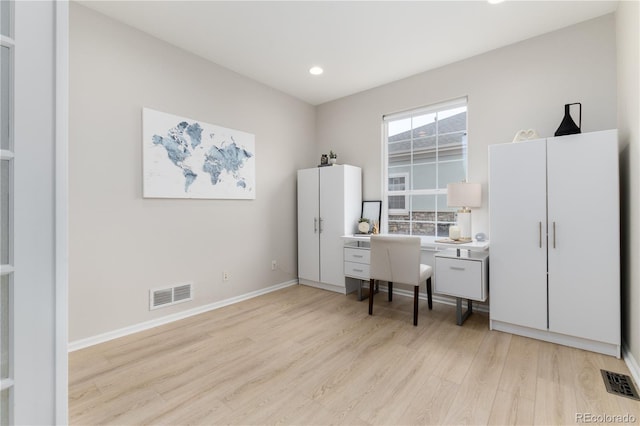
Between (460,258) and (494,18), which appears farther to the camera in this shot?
(460,258)

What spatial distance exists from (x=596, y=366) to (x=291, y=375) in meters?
2.16

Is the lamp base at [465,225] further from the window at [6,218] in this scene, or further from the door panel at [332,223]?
the window at [6,218]

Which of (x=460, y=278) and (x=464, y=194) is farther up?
(x=464, y=194)

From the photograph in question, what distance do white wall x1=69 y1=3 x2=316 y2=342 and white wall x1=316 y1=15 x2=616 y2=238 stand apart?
1.65m

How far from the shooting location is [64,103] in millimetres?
823

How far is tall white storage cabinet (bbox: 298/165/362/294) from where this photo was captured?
3961 mm

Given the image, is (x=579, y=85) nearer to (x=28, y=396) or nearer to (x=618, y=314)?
(x=618, y=314)

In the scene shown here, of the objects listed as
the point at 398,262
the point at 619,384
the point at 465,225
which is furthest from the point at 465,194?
the point at 619,384

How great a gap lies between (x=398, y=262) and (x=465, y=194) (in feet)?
3.27

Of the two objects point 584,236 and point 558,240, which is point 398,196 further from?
point 584,236

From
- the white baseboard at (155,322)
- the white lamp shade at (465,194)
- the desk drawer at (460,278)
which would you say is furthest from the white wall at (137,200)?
the white lamp shade at (465,194)

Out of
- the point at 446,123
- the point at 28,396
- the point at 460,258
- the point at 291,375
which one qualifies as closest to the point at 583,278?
the point at 460,258

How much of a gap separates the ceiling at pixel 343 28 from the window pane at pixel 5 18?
2089 mm

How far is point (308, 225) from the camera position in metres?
4.30
